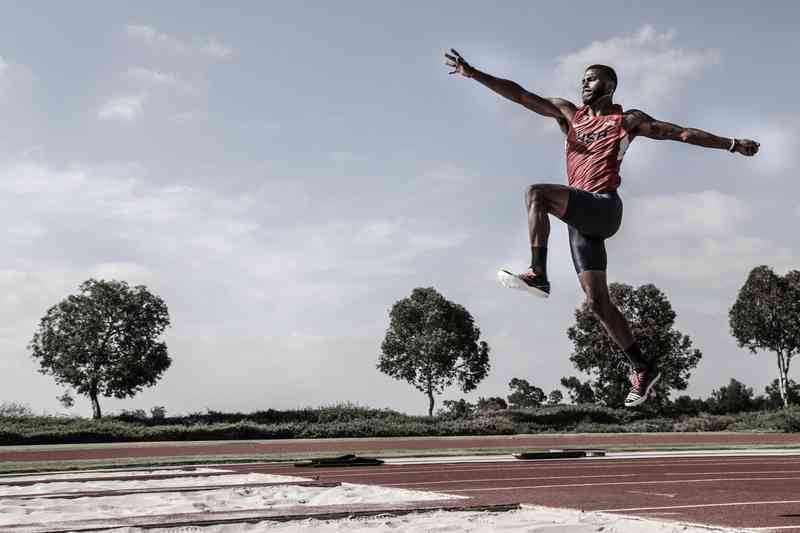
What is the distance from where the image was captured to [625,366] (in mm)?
53438

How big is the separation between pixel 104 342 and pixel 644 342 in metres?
33.5

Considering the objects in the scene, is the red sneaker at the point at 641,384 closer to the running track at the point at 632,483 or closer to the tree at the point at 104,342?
the running track at the point at 632,483

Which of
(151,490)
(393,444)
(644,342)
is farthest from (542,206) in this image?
(644,342)

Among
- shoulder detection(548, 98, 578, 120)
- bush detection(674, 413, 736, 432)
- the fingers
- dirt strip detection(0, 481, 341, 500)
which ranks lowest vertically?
bush detection(674, 413, 736, 432)

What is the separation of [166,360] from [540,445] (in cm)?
2970

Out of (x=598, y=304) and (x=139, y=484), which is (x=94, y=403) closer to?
(x=139, y=484)

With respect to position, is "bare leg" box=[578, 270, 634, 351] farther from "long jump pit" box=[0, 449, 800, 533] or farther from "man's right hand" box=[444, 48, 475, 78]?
"long jump pit" box=[0, 449, 800, 533]

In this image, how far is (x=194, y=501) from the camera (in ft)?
33.9

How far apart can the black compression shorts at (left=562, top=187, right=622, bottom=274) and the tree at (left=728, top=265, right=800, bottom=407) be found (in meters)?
53.9

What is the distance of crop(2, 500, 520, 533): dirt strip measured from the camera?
24.6 ft

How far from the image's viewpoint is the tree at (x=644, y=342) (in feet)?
171

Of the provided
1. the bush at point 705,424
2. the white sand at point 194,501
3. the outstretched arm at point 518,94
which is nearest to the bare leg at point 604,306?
the outstretched arm at point 518,94

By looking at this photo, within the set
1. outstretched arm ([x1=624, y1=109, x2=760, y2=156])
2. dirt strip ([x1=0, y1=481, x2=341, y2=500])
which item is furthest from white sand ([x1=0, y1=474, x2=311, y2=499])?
outstretched arm ([x1=624, y1=109, x2=760, y2=156])

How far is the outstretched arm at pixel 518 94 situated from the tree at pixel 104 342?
159ft
